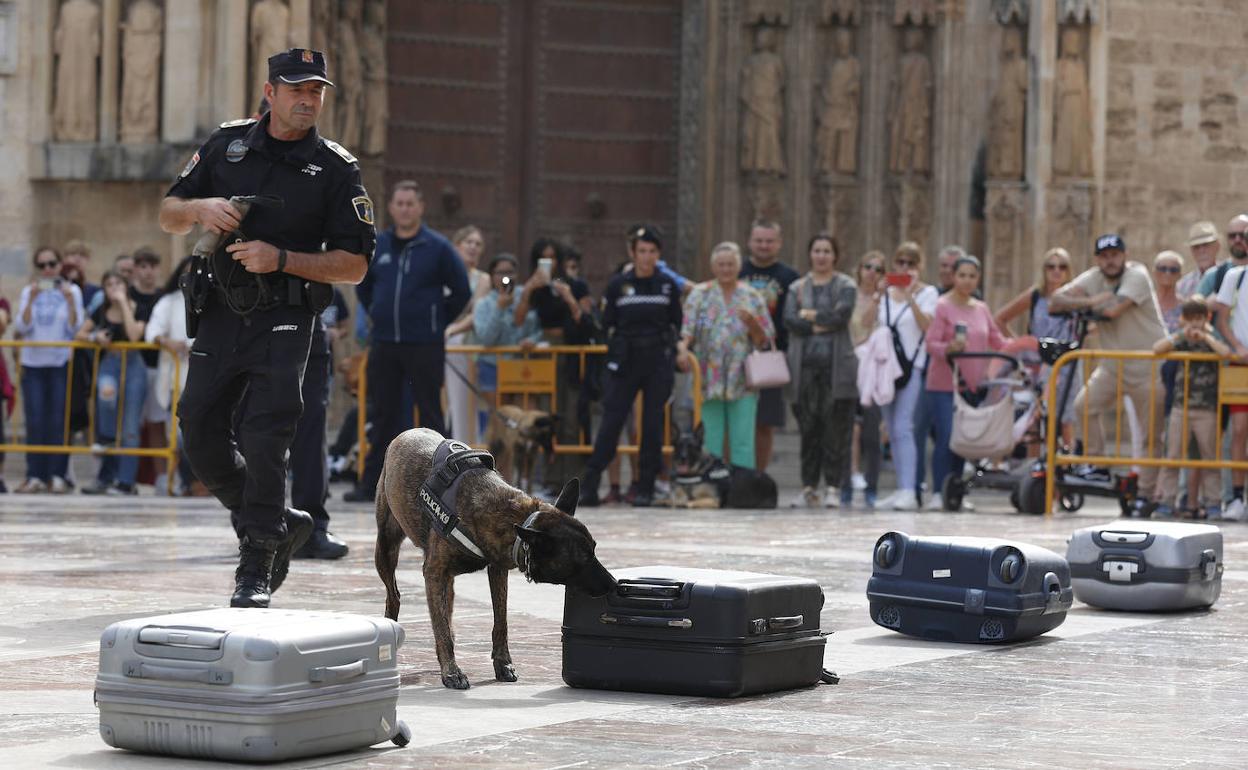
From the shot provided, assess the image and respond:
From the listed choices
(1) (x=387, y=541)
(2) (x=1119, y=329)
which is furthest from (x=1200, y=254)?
(1) (x=387, y=541)

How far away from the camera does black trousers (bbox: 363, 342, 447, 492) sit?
14.0m

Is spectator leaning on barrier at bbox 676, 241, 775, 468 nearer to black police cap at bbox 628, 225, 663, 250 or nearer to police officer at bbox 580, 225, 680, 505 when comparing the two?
police officer at bbox 580, 225, 680, 505

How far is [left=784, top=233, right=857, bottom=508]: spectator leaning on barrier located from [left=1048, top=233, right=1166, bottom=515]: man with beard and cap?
61.5 inches

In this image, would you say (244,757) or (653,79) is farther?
(653,79)

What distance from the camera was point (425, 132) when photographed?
843 inches

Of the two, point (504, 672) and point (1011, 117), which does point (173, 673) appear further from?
point (1011, 117)

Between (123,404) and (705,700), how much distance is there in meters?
10.7

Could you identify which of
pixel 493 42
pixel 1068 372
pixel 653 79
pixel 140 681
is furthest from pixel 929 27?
pixel 140 681

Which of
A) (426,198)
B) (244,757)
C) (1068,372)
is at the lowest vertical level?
(244,757)

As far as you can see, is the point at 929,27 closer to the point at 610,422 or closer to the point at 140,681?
the point at 610,422

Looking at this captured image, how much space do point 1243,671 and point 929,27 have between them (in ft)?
49.9

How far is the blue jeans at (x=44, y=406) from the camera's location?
1623 centimetres

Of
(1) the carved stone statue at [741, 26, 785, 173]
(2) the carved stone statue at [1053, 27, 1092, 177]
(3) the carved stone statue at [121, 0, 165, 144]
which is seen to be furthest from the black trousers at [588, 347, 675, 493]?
(2) the carved stone statue at [1053, 27, 1092, 177]

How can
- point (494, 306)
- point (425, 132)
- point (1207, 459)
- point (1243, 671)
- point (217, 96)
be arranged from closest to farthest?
point (1243, 671), point (1207, 459), point (494, 306), point (217, 96), point (425, 132)
